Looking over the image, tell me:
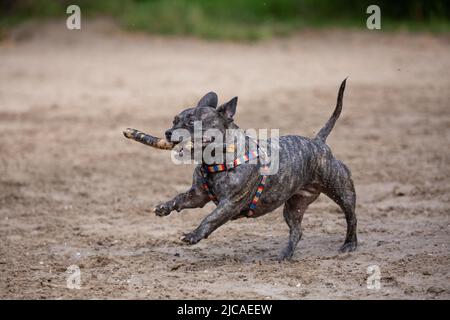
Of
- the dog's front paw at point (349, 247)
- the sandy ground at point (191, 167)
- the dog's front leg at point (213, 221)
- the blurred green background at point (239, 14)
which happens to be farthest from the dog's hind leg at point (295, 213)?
the blurred green background at point (239, 14)

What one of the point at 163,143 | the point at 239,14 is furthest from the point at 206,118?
the point at 239,14

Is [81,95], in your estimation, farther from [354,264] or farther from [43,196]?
[354,264]

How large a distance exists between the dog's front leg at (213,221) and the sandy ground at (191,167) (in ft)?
1.14

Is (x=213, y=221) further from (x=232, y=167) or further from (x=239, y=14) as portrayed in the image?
(x=239, y=14)

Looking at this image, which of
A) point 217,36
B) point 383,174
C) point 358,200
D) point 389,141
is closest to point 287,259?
point 358,200

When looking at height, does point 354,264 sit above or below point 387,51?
below

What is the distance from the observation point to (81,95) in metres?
13.5

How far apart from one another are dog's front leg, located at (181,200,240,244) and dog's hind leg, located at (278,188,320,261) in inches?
30.8

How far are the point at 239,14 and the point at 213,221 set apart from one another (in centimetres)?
1381

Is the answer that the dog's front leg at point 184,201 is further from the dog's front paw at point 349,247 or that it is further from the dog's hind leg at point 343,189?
the dog's front paw at point 349,247

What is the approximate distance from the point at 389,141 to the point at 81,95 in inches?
203

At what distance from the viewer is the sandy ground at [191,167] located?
6.29 meters

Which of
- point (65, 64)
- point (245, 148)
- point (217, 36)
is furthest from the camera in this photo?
point (217, 36)

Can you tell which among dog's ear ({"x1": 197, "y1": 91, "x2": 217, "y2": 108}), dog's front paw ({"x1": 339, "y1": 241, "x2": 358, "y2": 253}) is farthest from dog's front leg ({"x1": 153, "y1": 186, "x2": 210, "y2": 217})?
dog's front paw ({"x1": 339, "y1": 241, "x2": 358, "y2": 253})
